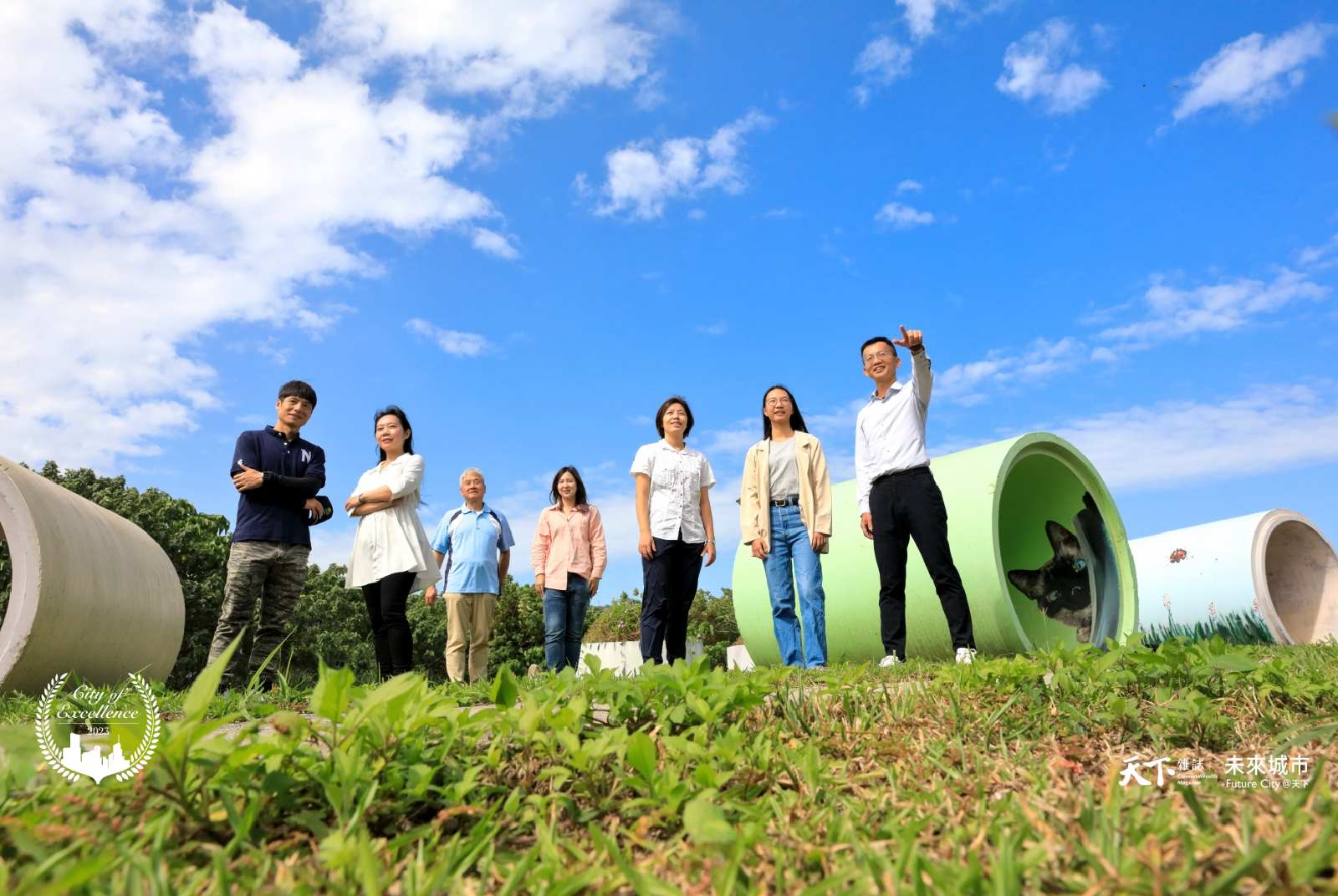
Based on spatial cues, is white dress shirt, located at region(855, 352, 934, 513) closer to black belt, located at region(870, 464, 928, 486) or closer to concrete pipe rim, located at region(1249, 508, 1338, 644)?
black belt, located at region(870, 464, 928, 486)

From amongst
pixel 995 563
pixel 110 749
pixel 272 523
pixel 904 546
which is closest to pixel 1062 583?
pixel 995 563

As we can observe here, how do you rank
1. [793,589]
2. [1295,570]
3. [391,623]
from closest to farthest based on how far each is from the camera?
[391,623], [793,589], [1295,570]

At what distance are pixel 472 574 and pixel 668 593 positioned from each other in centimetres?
186

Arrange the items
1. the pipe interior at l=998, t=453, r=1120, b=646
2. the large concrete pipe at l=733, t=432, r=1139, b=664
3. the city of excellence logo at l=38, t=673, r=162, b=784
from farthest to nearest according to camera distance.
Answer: the pipe interior at l=998, t=453, r=1120, b=646 → the large concrete pipe at l=733, t=432, r=1139, b=664 → the city of excellence logo at l=38, t=673, r=162, b=784

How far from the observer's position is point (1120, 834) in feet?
4.87

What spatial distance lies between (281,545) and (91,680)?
213 centimetres

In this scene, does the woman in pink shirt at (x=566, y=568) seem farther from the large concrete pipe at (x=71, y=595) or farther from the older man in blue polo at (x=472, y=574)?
the large concrete pipe at (x=71, y=595)

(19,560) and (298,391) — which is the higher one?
(298,391)

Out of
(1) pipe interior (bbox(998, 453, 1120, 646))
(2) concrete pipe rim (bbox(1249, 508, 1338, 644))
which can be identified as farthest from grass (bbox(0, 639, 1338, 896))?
(2) concrete pipe rim (bbox(1249, 508, 1338, 644))

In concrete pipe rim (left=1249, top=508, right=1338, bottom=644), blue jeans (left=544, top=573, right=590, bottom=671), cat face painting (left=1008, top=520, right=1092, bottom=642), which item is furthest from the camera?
concrete pipe rim (left=1249, top=508, right=1338, bottom=644)

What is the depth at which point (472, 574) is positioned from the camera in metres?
6.54

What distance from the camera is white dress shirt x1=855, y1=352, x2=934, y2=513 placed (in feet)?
16.9

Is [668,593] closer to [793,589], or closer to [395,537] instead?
[793,589]

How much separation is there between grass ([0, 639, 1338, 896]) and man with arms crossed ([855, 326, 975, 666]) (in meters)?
2.44
